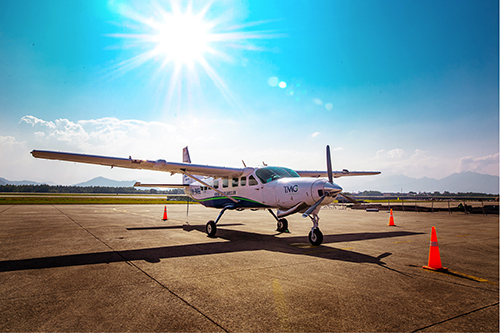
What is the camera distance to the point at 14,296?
4.02m

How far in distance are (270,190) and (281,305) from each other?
6.57 meters

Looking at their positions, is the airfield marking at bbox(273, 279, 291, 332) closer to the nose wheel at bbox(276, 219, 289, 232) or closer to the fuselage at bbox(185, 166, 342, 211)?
the fuselage at bbox(185, 166, 342, 211)

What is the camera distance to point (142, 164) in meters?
11.1

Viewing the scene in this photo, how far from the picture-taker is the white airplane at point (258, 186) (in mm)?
8469

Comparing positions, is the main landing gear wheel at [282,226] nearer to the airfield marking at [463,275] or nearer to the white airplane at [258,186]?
the white airplane at [258,186]

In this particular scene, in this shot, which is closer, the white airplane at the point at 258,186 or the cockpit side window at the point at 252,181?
the white airplane at the point at 258,186

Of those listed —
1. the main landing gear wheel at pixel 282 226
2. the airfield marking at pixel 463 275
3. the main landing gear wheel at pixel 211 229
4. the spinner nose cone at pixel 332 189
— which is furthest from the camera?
the main landing gear wheel at pixel 282 226

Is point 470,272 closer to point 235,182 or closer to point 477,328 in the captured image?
point 477,328

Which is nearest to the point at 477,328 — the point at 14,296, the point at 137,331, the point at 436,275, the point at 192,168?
the point at 436,275

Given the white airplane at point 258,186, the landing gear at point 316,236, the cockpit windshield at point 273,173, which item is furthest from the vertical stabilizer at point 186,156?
the landing gear at point 316,236

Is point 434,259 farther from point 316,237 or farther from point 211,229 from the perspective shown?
point 211,229

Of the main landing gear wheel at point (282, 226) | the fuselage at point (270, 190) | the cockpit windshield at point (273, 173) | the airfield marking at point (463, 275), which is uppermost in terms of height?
the cockpit windshield at point (273, 173)

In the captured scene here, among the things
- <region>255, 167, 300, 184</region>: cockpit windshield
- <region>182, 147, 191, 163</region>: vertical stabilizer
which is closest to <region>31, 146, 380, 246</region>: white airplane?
<region>255, 167, 300, 184</region>: cockpit windshield

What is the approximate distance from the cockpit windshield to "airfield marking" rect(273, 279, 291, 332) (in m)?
5.92
